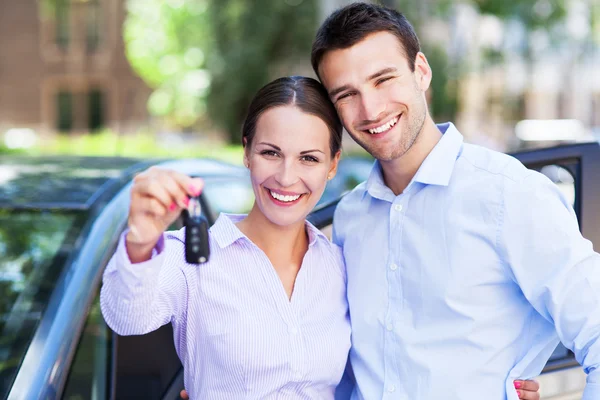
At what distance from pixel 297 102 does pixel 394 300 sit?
0.59m

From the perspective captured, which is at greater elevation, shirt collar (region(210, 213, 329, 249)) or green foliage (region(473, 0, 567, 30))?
green foliage (region(473, 0, 567, 30))

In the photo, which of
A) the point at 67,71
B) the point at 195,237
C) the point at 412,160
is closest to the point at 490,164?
the point at 412,160

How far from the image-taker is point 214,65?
22297mm

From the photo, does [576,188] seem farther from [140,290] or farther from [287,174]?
[140,290]

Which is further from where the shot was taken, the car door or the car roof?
the car roof

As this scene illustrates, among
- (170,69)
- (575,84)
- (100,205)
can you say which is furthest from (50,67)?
A: (100,205)

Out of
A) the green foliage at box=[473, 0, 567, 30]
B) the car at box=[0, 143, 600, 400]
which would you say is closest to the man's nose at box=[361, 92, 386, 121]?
the car at box=[0, 143, 600, 400]

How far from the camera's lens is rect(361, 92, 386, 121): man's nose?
6.75 feet

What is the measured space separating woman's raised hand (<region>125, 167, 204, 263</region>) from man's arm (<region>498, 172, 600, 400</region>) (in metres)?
0.80

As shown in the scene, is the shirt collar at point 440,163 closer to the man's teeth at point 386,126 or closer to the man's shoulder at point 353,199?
the man's teeth at point 386,126

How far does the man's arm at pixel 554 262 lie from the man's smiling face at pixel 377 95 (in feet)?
1.15

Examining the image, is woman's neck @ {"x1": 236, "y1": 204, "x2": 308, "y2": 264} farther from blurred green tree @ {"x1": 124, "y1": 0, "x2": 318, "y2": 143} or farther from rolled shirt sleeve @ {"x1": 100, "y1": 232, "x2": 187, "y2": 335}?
blurred green tree @ {"x1": 124, "y1": 0, "x2": 318, "y2": 143}

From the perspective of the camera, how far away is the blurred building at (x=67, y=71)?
32.2 m

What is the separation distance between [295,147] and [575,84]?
130 ft
